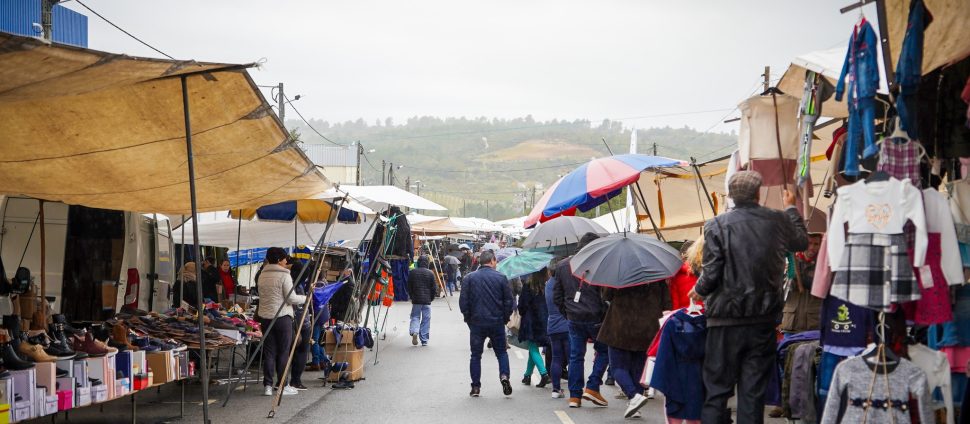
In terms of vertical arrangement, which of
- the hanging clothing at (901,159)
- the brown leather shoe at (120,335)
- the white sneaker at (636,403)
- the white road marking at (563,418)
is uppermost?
the hanging clothing at (901,159)

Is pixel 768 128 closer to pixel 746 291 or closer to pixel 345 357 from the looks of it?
pixel 746 291

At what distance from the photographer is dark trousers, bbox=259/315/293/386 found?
11.9 m

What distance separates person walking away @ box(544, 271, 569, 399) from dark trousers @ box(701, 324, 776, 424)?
186 inches

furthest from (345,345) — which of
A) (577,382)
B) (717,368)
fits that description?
(717,368)

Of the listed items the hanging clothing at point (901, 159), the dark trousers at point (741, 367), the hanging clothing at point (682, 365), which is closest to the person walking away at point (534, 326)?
the hanging clothing at point (682, 365)

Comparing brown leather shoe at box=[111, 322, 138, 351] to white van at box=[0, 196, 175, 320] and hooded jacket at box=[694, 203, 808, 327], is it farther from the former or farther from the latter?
hooded jacket at box=[694, 203, 808, 327]

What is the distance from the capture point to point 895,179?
518 centimetres

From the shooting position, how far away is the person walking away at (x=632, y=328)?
9562 mm

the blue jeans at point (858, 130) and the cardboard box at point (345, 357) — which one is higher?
the blue jeans at point (858, 130)

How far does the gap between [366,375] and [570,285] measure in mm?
4650

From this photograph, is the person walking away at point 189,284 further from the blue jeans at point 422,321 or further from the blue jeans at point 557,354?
the blue jeans at point 557,354

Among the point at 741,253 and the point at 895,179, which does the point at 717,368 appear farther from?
the point at 895,179

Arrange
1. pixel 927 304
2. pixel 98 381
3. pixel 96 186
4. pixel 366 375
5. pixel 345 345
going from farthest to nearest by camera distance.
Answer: pixel 366 375 → pixel 345 345 → pixel 96 186 → pixel 98 381 → pixel 927 304

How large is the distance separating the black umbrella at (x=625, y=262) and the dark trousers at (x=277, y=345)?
13.6 ft
